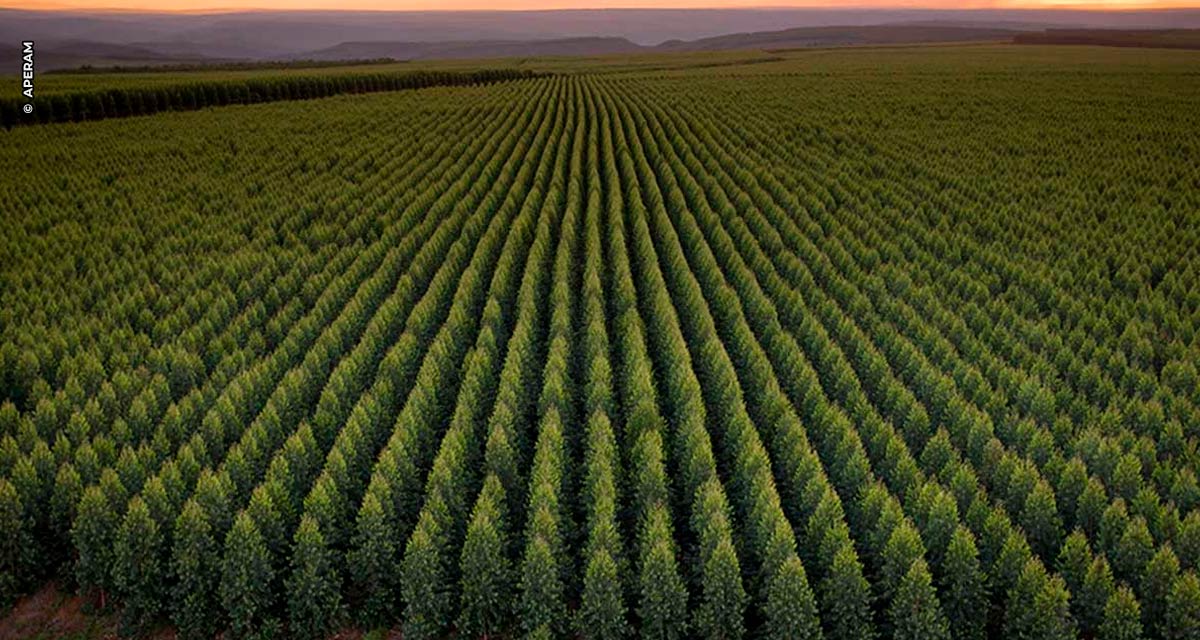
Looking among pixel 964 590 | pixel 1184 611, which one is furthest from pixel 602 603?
pixel 1184 611

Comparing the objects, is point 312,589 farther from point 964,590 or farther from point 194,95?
point 194,95

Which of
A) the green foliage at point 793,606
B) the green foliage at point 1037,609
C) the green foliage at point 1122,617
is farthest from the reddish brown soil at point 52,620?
the green foliage at point 1122,617

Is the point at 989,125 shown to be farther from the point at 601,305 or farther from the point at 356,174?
the point at 601,305

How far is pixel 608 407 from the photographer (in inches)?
450

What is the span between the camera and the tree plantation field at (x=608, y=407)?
27.1 ft

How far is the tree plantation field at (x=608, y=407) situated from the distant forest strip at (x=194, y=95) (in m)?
22.1

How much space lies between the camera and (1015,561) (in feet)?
26.9

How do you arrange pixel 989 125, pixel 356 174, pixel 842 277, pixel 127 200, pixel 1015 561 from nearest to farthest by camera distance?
pixel 1015 561
pixel 842 277
pixel 127 200
pixel 356 174
pixel 989 125

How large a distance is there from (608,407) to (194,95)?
51.5 meters

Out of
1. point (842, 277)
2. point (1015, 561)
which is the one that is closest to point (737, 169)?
point (842, 277)

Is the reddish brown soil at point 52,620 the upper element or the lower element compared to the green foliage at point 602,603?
lower

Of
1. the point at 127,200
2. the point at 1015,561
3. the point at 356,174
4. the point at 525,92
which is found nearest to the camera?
the point at 1015,561

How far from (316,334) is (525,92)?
5198cm

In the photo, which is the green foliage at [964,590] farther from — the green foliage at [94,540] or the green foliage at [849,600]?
the green foliage at [94,540]
